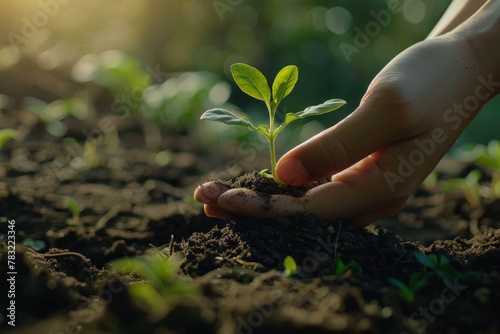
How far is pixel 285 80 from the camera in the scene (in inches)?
74.0

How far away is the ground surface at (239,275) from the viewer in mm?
1236

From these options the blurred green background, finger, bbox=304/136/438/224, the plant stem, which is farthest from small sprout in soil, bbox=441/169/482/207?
the blurred green background

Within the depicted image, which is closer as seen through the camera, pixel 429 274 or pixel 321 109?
pixel 429 274

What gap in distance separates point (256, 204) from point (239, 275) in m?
0.31

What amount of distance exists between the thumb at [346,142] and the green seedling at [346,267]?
0.36 m

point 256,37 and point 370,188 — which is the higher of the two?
point 370,188

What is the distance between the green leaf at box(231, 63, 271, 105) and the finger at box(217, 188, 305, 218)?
30cm

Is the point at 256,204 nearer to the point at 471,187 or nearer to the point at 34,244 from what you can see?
the point at 34,244

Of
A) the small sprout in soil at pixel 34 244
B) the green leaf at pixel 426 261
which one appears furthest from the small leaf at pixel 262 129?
the small sprout in soil at pixel 34 244

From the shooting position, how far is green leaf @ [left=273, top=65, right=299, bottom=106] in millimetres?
1869

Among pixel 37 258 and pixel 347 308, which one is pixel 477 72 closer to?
pixel 347 308

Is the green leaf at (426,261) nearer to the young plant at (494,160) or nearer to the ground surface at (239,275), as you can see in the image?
the ground surface at (239,275)

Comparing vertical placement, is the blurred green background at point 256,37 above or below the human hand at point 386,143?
below

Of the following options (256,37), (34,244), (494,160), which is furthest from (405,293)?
(256,37)
